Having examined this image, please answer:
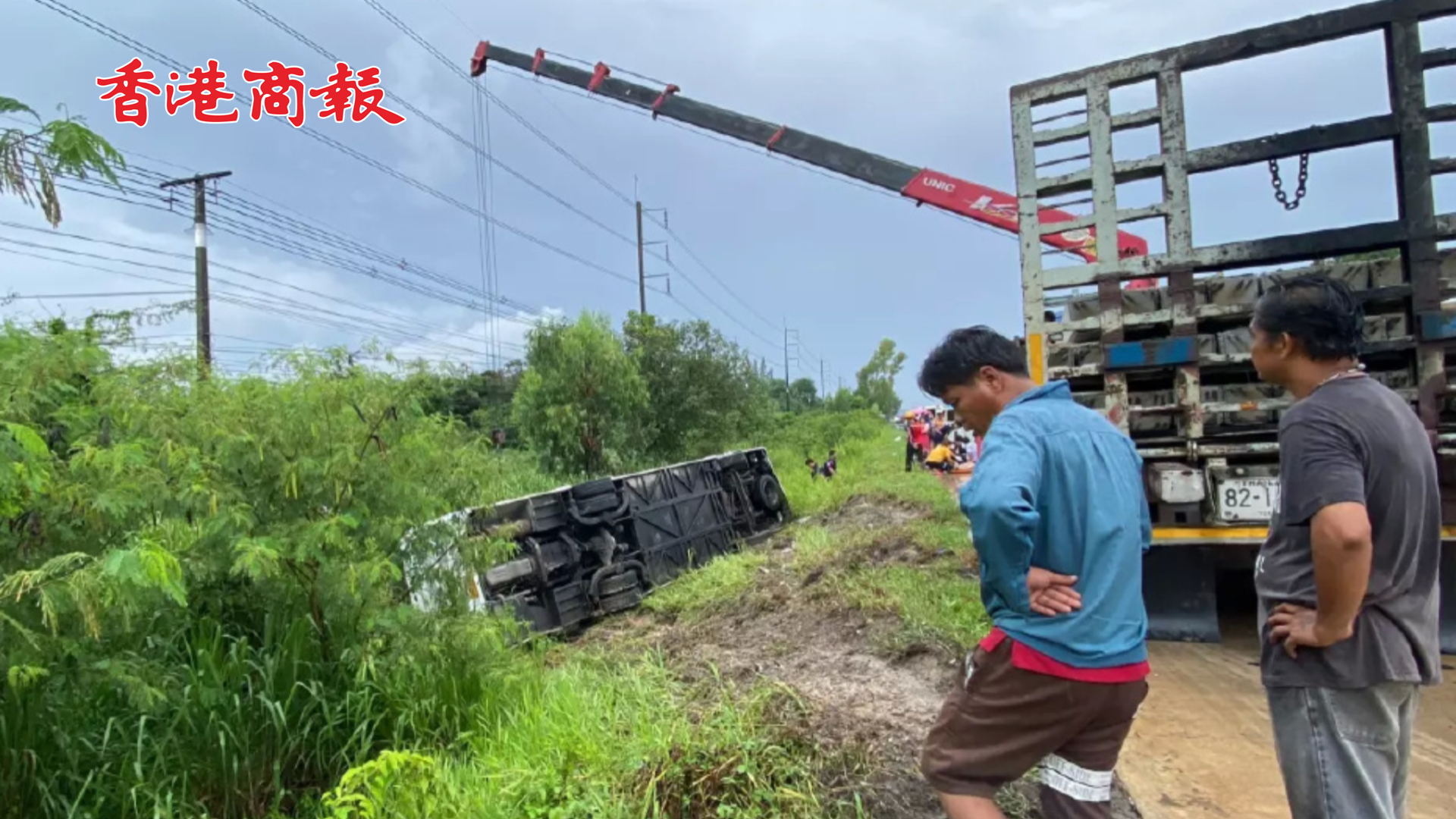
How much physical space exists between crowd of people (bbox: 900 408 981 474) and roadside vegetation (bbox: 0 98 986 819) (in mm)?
8778

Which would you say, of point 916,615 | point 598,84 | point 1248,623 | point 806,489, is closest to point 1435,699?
point 1248,623

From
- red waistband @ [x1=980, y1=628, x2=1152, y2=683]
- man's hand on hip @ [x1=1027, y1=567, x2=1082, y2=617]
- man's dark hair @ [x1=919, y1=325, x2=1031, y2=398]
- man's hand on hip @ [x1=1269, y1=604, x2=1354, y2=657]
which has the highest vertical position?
man's dark hair @ [x1=919, y1=325, x2=1031, y2=398]

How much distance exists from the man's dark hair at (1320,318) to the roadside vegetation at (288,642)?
1.75m

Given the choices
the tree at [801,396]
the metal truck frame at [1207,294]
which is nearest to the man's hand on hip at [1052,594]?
the metal truck frame at [1207,294]

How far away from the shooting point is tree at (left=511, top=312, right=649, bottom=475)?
46.9 feet

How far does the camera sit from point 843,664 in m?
3.89

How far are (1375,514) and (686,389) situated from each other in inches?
603

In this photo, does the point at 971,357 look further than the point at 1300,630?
Yes

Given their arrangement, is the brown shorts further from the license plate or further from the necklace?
the license plate

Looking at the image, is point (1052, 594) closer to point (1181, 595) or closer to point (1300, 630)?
point (1300, 630)

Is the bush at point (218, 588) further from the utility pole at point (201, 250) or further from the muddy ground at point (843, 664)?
the utility pole at point (201, 250)

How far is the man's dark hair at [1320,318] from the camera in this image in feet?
6.29

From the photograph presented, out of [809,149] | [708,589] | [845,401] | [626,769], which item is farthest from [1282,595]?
[845,401]

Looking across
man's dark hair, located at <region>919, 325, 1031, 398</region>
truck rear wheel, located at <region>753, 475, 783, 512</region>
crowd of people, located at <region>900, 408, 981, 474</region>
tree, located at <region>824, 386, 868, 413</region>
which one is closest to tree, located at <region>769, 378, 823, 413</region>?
tree, located at <region>824, 386, 868, 413</region>
